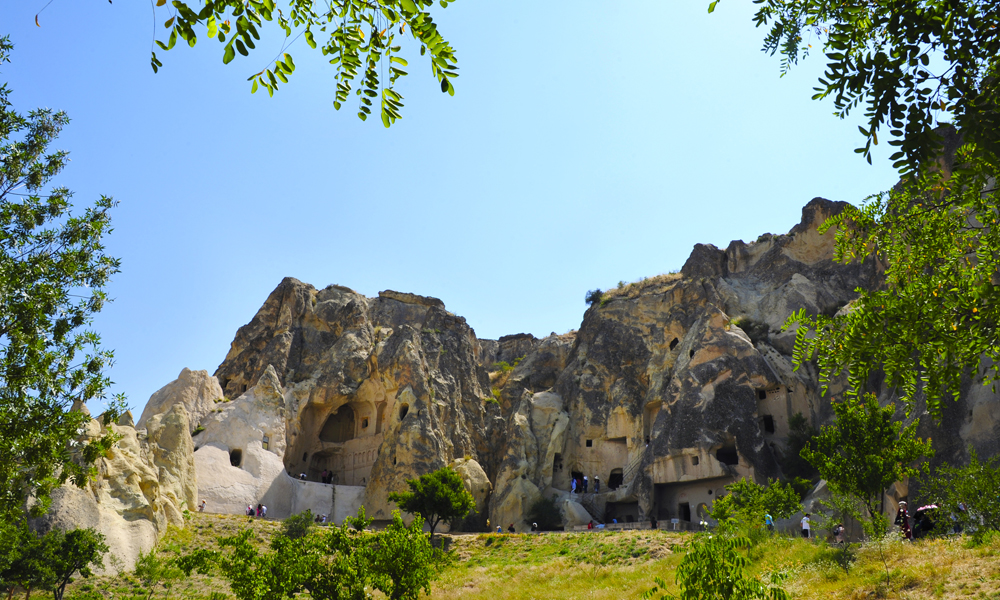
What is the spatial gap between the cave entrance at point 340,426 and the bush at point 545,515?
1490 cm

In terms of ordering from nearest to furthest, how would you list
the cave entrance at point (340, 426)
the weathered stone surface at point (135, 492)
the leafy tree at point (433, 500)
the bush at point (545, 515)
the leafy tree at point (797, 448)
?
the weathered stone surface at point (135, 492) < the leafy tree at point (433, 500) < the leafy tree at point (797, 448) < the bush at point (545, 515) < the cave entrance at point (340, 426)

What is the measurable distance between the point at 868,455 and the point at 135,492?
2385cm

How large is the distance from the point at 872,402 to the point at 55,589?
71.5 ft

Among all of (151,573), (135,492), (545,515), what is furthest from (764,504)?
(135,492)

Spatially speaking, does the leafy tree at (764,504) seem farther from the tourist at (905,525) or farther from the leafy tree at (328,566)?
the leafy tree at (328,566)

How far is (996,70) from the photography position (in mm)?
5469

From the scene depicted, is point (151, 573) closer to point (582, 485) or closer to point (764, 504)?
point (764, 504)

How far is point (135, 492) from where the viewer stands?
23.5 meters

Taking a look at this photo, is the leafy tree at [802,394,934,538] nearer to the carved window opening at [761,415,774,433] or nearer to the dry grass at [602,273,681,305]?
the carved window opening at [761,415,774,433]

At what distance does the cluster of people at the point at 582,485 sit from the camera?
1490 inches

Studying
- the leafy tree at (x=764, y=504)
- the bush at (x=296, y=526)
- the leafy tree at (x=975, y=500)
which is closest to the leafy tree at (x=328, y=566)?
the leafy tree at (x=764, y=504)

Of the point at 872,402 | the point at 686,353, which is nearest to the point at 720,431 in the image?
the point at 686,353

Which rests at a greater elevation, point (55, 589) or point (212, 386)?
point (212, 386)

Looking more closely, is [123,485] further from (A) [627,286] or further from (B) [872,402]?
(A) [627,286]
